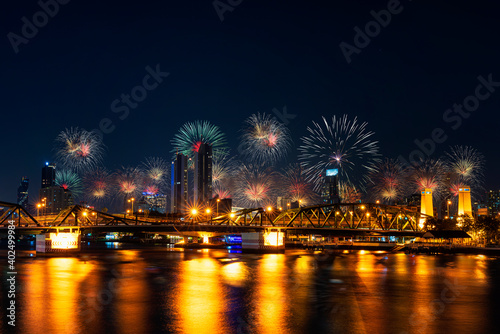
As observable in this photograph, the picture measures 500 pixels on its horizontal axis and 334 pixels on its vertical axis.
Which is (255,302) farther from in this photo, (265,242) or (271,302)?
(265,242)

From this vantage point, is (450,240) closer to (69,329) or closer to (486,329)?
(486,329)

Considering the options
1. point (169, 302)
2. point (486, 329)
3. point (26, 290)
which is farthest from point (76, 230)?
point (486, 329)

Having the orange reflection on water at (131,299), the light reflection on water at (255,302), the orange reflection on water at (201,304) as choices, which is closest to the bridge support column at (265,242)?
the light reflection on water at (255,302)

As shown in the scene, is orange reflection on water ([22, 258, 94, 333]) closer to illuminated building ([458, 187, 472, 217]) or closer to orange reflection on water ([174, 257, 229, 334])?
orange reflection on water ([174, 257, 229, 334])

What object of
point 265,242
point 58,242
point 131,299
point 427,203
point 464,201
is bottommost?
point 265,242

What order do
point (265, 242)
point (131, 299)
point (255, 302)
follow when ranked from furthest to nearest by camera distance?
point (265, 242)
point (131, 299)
point (255, 302)

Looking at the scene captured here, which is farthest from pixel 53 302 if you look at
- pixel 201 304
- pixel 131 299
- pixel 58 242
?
pixel 58 242

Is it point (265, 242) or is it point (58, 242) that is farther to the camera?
point (265, 242)
